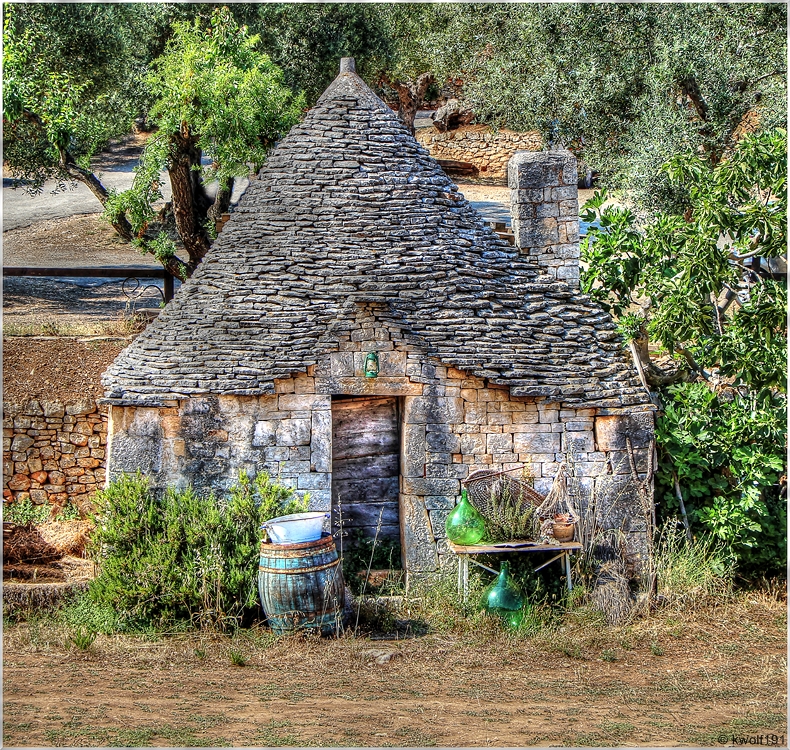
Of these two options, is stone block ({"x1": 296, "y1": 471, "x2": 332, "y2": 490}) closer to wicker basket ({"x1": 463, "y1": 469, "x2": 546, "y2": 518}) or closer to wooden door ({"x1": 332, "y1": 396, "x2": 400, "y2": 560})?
wooden door ({"x1": 332, "y1": 396, "x2": 400, "y2": 560})

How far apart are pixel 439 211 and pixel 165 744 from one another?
18.7ft

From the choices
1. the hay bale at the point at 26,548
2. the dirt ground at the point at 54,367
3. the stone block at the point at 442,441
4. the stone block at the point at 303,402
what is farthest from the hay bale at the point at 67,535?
the stone block at the point at 442,441

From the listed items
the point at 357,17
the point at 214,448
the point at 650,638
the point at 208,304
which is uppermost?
the point at 357,17

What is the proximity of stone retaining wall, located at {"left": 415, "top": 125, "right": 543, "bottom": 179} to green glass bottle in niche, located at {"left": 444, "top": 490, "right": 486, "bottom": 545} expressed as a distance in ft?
55.9

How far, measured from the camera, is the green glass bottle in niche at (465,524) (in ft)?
26.6

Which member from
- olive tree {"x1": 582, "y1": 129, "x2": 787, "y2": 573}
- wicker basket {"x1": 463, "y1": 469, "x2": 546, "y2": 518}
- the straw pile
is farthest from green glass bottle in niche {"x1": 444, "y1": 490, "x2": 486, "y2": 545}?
the straw pile

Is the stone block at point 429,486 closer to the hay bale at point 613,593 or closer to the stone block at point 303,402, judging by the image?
the stone block at point 303,402

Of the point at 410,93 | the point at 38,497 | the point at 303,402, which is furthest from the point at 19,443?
the point at 410,93

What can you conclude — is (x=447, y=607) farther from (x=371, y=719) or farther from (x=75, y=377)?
(x=75, y=377)

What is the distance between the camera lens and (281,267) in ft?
29.0

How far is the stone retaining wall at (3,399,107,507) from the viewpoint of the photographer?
11.0 m

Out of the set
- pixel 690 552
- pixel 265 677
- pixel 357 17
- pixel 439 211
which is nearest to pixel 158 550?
pixel 265 677

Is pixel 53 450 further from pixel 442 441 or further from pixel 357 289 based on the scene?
pixel 442 441

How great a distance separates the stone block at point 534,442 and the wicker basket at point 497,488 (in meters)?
0.30
